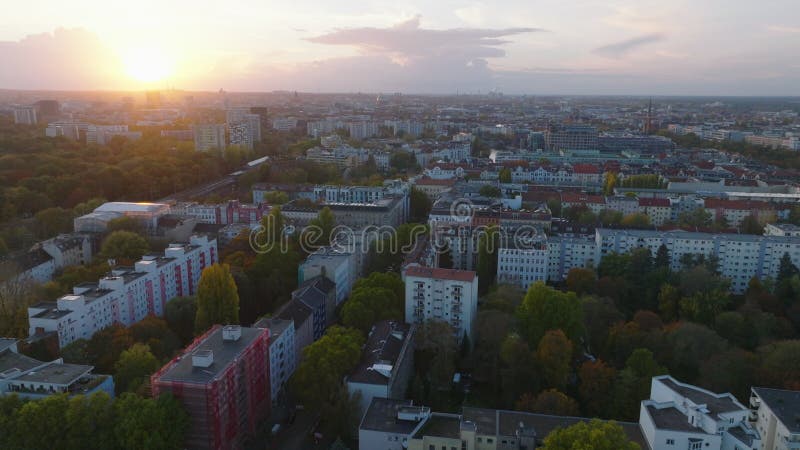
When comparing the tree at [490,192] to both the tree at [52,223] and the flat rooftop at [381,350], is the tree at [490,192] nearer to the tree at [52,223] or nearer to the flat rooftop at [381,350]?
Answer: the flat rooftop at [381,350]

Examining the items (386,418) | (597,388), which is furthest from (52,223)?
(597,388)

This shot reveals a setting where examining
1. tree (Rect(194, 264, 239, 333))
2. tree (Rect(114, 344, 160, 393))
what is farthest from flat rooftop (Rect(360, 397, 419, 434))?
tree (Rect(194, 264, 239, 333))

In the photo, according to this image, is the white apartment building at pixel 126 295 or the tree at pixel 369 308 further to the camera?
the tree at pixel 369 308

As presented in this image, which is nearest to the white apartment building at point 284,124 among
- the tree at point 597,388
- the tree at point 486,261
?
the tree at point 486,261

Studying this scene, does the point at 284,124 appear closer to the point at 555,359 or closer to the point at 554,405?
the point at 555,359

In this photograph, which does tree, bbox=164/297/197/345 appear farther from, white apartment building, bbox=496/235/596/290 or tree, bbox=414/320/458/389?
white apartment building, bbox=496/235/596/290

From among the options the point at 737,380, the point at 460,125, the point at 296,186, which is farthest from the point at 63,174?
the point at 460,125

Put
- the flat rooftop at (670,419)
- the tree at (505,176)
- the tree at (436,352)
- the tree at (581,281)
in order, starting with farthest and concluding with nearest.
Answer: the tree at (505,176)
the tree at (581,281)
the tree at (436,352)
the flat rooftop at (670,419)
